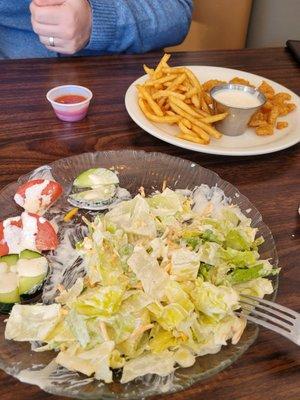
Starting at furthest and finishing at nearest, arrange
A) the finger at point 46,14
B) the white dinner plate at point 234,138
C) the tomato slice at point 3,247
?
the finger at point 46,14 < the white dinner plate at point 234,138 < the tomato slice at point 3,247

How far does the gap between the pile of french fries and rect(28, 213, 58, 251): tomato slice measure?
552mm

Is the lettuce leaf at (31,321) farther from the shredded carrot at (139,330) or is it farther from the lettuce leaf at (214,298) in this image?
the lettuce leaf at (214,298)

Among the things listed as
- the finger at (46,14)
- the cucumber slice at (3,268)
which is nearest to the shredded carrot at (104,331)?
the cucumber slice at (3,268)

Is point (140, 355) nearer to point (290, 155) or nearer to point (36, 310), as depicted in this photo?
point (36, 310)

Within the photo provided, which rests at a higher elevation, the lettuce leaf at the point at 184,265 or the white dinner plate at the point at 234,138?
the lettuce leaf at the point at 184,265

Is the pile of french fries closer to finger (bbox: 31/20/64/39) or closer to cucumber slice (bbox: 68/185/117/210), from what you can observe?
cucumber slice (bbox: 68/185/117/210)

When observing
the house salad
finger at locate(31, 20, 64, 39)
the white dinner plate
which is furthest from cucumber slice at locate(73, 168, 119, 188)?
finger at locate(31, 20, 64, 39)

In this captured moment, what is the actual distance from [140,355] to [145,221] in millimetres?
324

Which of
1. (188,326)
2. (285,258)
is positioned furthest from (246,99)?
(188,326)

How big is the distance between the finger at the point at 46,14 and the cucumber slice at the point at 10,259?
1127 mm

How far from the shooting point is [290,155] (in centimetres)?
145

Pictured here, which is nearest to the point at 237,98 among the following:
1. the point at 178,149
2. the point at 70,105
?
the point at 178,149

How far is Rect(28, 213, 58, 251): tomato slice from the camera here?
3.29 feet

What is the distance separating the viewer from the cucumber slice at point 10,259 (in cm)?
94
